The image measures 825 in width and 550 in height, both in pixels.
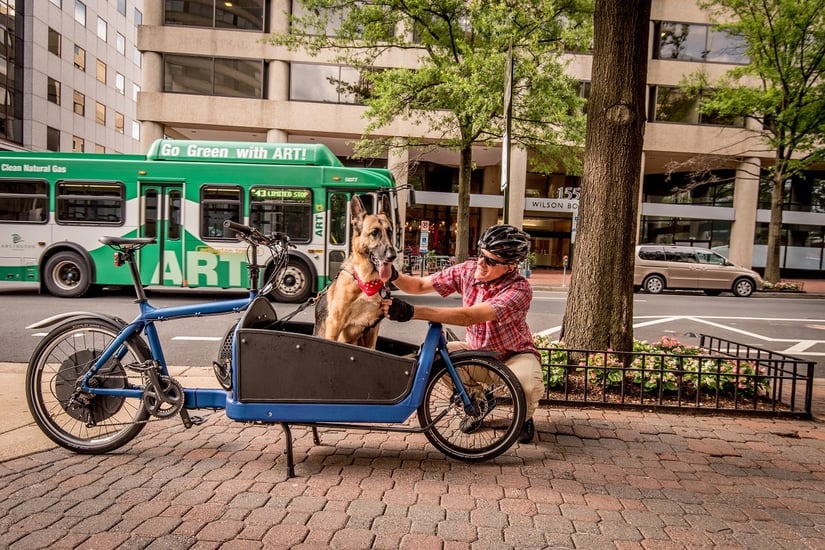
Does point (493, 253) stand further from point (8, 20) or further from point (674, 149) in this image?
point (8, 20)

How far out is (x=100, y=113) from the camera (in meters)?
42.4

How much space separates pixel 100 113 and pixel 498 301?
49.4 meters

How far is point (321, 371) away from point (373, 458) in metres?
0.76

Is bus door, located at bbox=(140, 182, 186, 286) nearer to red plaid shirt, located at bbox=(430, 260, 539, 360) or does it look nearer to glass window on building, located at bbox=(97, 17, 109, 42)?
red plaid shirt, located at bbox=(430, 260, 539, 360)

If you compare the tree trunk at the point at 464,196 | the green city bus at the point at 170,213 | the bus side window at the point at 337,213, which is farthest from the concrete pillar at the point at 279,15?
the bus side window at the point at 337,213

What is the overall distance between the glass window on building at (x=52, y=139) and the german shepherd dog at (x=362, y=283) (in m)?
42.1

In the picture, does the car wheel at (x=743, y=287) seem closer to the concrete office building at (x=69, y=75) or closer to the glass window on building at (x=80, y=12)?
the concrete office building at (x=69, y=75)

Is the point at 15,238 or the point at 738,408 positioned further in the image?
the point at 15,238

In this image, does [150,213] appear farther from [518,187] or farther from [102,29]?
[102,29]

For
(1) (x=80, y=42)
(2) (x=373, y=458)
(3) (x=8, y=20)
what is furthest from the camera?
(1) (x=80, y=42)

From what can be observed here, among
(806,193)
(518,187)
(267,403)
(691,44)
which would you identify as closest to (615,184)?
(267,403)

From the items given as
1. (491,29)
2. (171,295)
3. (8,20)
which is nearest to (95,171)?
(171,295)

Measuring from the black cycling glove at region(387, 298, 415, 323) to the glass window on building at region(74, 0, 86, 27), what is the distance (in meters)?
47.7

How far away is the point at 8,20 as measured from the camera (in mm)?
32062
